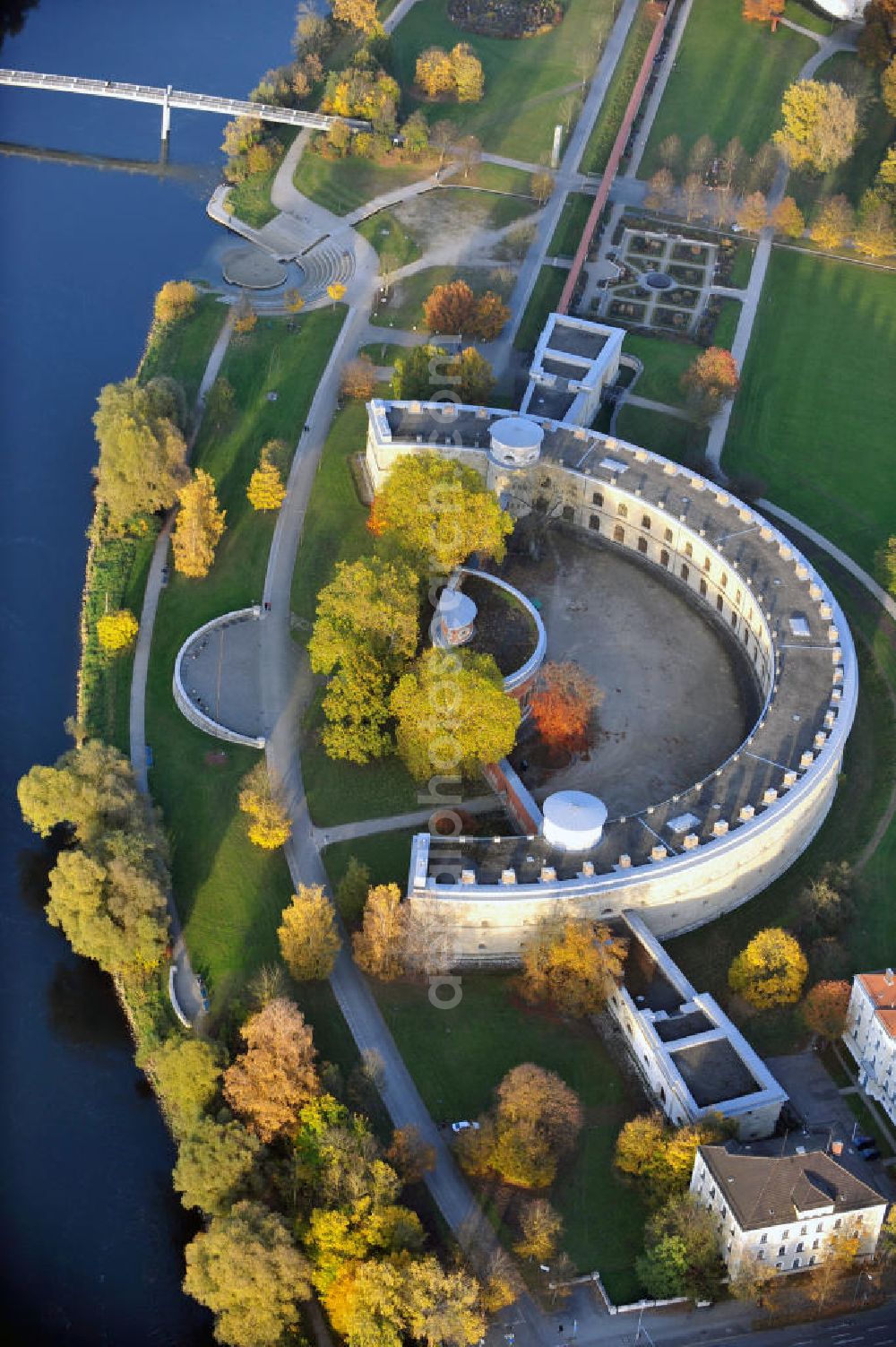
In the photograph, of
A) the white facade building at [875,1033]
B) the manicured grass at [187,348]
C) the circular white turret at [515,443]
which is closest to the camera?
the white facade building at [875,1033]

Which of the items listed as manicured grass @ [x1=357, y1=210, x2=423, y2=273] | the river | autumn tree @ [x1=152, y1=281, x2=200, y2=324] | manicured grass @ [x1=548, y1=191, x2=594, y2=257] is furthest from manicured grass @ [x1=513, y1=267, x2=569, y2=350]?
the river

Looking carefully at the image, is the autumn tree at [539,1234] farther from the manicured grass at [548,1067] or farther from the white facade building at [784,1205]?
the white facade building at [784,1205]

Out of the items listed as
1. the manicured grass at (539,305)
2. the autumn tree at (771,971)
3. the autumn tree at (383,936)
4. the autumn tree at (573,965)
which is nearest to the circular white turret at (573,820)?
the autumn tree at (573,965)

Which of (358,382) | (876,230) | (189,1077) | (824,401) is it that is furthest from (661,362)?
(189,1077)

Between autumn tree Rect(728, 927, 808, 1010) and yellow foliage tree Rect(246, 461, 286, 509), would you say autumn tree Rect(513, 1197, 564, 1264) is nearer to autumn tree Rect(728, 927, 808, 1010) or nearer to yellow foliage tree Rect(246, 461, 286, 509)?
autumn tree Rect(728, 927, 808, 1010)

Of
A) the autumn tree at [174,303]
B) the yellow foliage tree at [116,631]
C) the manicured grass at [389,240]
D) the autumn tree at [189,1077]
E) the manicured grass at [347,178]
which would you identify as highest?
the manicured grass at [347,178]

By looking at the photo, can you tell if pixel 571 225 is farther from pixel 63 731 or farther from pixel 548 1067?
pixel 548 1067
